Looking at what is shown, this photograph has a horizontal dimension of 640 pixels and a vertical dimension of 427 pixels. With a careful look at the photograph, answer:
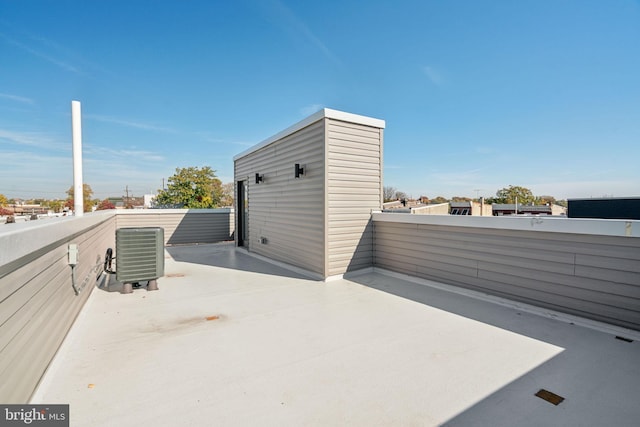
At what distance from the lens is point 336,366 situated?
202 centimetres

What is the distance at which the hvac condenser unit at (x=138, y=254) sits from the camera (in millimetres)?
3732

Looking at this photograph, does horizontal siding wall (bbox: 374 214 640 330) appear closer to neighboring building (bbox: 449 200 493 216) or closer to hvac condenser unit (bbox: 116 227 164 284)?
hvac condenser unit (bbox: 116 227 164 284)

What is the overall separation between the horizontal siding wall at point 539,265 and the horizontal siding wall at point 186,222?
689cm

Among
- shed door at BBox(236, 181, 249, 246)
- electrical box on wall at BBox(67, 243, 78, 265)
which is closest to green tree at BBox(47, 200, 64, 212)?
electrical box on wall at BBox(67, 243, 78, 265)

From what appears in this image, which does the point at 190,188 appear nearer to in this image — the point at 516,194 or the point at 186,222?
the point at 186,222

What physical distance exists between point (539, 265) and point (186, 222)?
9.15 m

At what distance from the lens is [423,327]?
8.86 feet

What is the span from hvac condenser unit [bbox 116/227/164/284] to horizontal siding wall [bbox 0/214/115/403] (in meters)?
1.15

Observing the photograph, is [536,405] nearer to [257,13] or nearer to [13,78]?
[257,13]

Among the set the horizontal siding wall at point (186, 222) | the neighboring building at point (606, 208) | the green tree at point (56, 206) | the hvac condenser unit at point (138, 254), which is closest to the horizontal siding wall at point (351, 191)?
the hvac condenser unit at point (138, 254)

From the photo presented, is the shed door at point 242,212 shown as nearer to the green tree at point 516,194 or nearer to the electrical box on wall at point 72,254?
the electrical box on wall at point 72,254

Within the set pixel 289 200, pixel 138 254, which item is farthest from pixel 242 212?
pixel 138 254

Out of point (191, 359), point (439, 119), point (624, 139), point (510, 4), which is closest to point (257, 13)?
point (510, 4)

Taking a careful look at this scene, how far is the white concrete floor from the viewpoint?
154 centimetres
